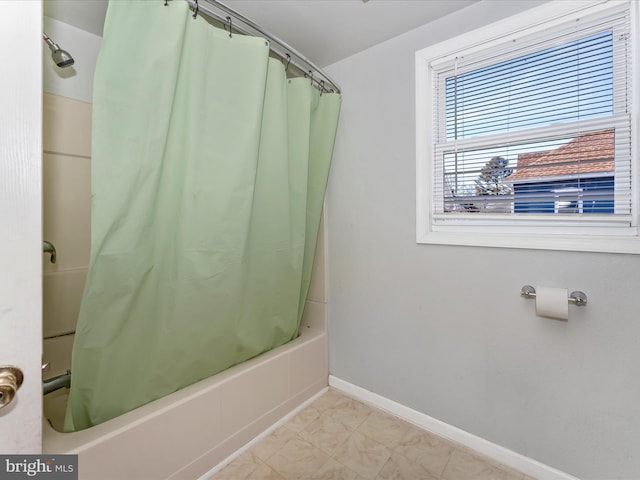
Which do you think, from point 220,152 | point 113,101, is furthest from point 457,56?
point 113,101

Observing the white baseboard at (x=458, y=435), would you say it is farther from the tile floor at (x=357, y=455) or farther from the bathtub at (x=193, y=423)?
the bathtub at (x=193, y=423)

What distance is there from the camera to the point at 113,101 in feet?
3.27

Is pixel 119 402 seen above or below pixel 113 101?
below

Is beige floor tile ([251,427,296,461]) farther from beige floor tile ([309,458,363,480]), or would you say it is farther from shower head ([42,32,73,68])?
shower head ([42,32,73,68])

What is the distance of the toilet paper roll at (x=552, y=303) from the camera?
1.17 m

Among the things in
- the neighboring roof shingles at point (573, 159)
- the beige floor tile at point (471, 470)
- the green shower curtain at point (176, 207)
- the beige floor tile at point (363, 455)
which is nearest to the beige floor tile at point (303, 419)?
the beige floor tile at point (363, 455)

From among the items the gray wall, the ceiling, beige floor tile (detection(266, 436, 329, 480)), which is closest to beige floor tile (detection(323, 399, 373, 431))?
the gray wall

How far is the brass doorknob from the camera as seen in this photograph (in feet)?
1.81

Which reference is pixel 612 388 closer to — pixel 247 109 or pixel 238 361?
pixel 238 361

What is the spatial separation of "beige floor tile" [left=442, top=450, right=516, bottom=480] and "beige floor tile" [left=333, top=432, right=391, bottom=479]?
28 centimetres

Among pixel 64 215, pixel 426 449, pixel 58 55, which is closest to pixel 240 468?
pixel 426 449

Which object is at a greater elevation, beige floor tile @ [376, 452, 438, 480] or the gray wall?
the gray wall

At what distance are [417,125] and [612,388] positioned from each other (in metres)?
1.41

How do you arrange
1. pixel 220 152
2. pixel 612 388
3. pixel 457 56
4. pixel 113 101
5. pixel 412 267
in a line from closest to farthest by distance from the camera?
pixel 113 101, pixel 612 388, pixel 220 152, pixel 457 56, pixel 412 267
